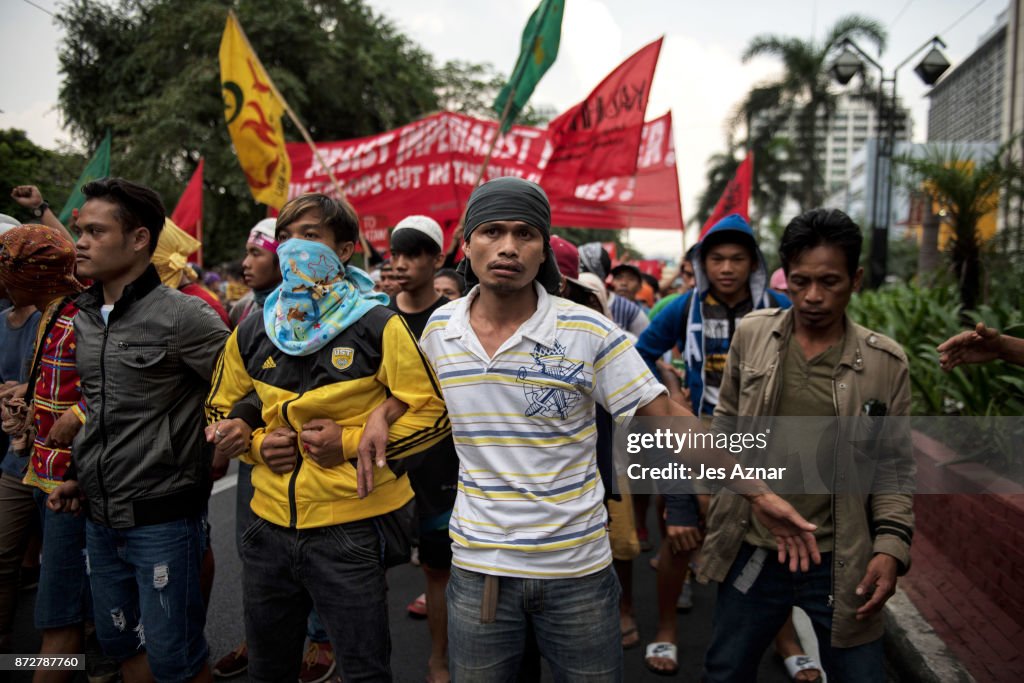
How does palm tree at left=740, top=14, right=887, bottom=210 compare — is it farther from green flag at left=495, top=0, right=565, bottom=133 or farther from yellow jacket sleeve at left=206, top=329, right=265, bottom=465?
yellow jacket sleeve at left=206, top=329, right=265, bottom=465

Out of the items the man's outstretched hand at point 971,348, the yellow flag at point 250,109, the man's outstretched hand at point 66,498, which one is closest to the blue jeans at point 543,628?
the man's outstretched hand at point 971,348

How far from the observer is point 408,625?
12.8 feet

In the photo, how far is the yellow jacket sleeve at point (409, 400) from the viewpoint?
83.0 inches

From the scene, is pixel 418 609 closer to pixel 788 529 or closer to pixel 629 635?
pixel 629 635

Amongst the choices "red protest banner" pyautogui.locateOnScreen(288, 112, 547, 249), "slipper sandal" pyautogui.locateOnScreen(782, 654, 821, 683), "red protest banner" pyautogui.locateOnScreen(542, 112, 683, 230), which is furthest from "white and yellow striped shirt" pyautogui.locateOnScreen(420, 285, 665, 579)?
"red protest banner" pyautogui.locateOnScreen(288, 112, 547, 249)

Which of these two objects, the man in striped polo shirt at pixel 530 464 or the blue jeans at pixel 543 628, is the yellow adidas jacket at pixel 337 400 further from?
the blue jeans at pixel 543 628

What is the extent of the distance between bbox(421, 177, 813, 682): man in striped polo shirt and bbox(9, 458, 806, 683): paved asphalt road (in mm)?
1694

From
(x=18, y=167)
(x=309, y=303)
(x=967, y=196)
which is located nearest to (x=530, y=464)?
(x=309, y=303)

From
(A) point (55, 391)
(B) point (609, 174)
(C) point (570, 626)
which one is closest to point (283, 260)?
(A) point (55, 391)

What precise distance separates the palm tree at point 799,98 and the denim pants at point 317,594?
2807 cm

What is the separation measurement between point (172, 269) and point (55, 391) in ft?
4.52

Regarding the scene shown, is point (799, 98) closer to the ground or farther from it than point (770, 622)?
farther from it

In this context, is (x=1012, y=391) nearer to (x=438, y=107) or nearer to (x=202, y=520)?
(x=202, y=520)

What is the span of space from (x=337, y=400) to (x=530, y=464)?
69 centimetres
